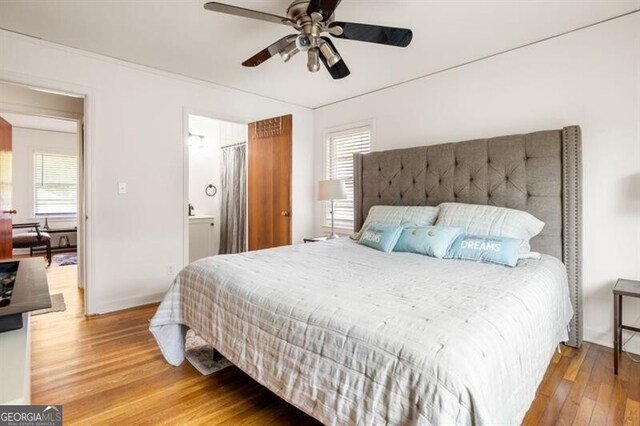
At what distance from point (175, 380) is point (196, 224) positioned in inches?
135

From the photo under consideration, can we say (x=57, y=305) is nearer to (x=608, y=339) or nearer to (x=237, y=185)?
(x=237, y=185)

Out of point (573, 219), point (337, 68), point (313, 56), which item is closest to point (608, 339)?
point (573, 219)

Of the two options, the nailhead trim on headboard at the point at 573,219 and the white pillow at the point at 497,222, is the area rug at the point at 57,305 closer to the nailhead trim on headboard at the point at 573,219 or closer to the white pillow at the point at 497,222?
the white pillow at the point at 497,222

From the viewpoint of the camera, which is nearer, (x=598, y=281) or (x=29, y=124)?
(x=598, y=281)

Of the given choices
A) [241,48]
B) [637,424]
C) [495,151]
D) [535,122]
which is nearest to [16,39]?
[241,48]

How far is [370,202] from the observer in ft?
12.2

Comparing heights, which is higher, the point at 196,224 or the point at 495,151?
the point at 495,151

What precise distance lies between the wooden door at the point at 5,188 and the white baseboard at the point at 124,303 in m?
1.58

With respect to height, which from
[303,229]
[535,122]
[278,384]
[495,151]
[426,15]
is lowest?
[278,384]

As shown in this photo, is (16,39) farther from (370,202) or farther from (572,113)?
(572,113)

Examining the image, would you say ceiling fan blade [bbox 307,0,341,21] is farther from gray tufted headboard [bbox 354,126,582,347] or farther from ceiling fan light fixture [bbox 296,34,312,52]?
gray tufted headboard [bbox 354,126,582,347]

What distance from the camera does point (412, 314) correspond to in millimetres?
1221

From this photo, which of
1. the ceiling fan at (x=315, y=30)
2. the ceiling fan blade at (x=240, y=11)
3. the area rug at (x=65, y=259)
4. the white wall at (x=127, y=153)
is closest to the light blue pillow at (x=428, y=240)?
the ceiling fan at (x=315, y=30)

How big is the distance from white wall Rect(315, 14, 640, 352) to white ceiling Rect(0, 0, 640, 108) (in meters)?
0.15
